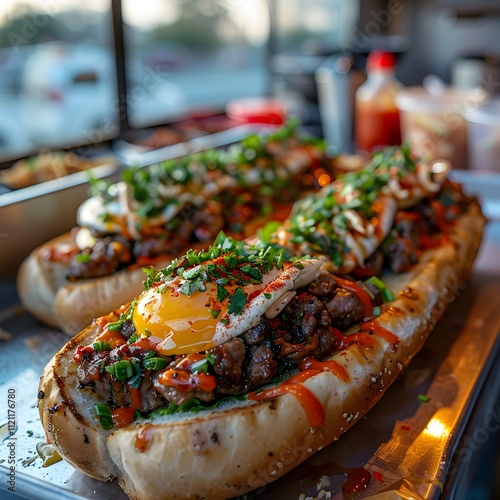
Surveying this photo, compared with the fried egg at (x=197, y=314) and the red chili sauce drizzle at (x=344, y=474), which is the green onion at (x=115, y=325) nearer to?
the fried egg at (x=197, y=314)

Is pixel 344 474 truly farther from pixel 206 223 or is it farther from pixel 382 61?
pixel 382 61

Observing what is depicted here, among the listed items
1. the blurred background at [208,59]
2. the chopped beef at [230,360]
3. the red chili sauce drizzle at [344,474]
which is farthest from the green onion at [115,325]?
the blurred background at [208,59]

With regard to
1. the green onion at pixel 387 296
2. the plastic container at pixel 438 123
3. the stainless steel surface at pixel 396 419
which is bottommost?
the stainless steel surface at pixel 396 419

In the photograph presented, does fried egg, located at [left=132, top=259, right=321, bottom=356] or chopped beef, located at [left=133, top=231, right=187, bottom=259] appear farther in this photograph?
chopped beef, located at [left=133, top=231, right=187, bottom=259]

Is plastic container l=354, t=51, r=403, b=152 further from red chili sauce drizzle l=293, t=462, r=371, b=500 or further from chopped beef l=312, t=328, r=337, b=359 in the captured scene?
red chili sauce drizzle l=293, t=462, r=371, b=500

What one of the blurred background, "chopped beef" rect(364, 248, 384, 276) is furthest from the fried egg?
the blurred background

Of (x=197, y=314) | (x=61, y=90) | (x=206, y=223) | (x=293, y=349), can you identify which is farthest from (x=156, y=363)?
(x=61, y=90)

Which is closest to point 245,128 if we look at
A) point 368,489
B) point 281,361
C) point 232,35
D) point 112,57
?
point 112,57
